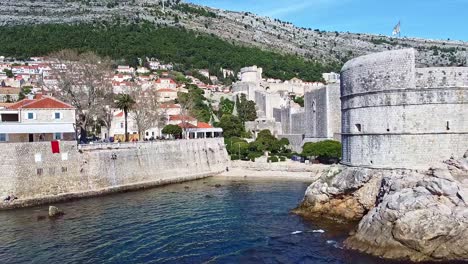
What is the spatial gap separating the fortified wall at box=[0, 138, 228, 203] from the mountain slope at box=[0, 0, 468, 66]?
9586 cm

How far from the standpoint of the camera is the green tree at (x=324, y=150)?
4431 centimetres

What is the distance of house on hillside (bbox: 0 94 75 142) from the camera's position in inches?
1288

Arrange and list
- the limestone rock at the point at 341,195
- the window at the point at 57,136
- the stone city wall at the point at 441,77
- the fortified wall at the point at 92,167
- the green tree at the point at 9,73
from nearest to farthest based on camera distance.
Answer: the stone city wall at the point at 441,77 < the limestone rock at the point at 341,195 < the fortified wall at the point at 92,167 < the window at the point at 57,136 < the green tree at the point at 9,73

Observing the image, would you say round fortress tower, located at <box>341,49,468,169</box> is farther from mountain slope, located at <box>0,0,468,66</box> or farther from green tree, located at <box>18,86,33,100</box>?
mountain slope, located at <box>0,0,468,66</box>

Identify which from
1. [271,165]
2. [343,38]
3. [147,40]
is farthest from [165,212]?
[343,38]

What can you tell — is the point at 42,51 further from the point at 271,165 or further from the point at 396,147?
the point at 396,147

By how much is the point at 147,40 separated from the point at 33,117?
92417 millimetres

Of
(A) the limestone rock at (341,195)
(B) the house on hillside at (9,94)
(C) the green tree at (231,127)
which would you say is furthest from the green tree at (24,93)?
(A) the limestone rock at (341,195)

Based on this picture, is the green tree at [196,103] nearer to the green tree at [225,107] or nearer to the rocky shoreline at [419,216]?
the green tree at [225,107]

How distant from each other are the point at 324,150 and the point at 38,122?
27342 mm

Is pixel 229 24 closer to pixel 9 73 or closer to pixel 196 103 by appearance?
pixel 9 73

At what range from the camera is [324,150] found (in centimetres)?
4481

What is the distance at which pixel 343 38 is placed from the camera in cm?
19338

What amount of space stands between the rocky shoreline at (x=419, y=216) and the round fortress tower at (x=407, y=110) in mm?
821
